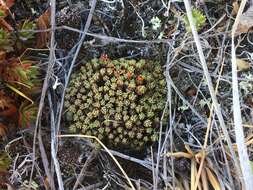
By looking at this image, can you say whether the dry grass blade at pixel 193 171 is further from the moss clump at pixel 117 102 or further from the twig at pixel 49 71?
the twig at pixel 49 71

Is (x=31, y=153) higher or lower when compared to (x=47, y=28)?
lower

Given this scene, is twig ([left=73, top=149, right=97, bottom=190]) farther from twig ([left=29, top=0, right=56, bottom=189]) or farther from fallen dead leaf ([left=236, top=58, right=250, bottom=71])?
fallen dead leaf ([left=236, top=58, right=250, bottom=71])

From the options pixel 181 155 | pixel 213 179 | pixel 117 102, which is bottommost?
pixel 213 179

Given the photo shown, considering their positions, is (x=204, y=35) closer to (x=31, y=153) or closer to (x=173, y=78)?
(x=173, y=78)

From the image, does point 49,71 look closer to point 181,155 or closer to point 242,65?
point 181,155

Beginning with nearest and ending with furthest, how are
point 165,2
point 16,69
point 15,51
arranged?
point 16,69, point 15,51, point 165,2

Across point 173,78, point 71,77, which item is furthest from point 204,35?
point 71,77

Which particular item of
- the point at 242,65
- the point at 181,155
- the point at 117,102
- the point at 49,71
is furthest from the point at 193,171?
the point at 49,71

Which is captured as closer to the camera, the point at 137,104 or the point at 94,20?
the point at 137,104

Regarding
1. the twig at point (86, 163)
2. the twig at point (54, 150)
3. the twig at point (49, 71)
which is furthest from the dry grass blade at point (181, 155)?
the twig at point (49, 71)

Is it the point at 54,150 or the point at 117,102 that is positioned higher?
the point at 117,102
